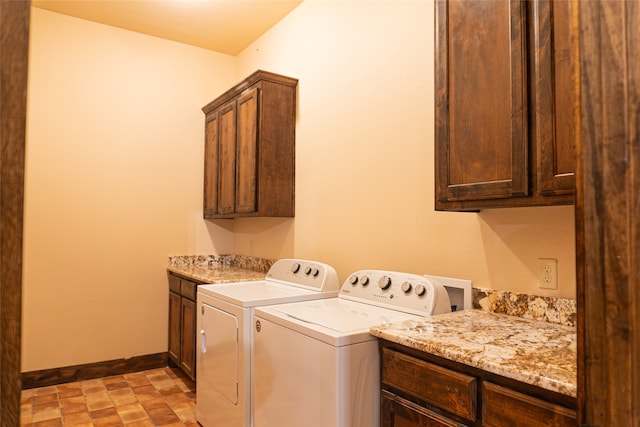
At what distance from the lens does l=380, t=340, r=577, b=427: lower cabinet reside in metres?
1.08

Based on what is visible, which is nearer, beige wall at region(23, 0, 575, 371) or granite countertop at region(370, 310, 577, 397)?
granite countertop at region(370, 310, 577, 397)

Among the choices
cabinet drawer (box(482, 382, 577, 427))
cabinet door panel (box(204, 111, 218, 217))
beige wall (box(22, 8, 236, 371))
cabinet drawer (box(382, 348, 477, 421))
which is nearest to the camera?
cabinet drawer (box(482, 382, 577, 427))

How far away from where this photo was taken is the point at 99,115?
361cm

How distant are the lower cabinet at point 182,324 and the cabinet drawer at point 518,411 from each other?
2.41 meters

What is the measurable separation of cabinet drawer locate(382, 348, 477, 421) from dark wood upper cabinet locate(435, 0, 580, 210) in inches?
23.7

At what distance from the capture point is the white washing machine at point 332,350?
1.54 metres

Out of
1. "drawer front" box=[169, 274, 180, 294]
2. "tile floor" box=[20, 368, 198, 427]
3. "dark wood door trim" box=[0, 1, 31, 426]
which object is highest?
"dark wood door trim" box=[0, 1, 31, 426]

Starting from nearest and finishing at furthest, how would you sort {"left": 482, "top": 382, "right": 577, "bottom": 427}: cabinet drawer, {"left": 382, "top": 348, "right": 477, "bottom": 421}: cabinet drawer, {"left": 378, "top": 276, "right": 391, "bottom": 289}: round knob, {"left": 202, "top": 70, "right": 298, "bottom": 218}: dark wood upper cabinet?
{"left": 482, "top": 382, "right": 577, "bottom": 427}: cabinet drawer, {"left": 382, "top": 348, "right": 477, "bottom": 421}: cabinet drawer, {"left": 378, "top": 276, "right": 391, "bottom": 289}: round knob, {"left": 202, "top": 70, "right": 298, "bottom": 218}: dark wood upper cabinet

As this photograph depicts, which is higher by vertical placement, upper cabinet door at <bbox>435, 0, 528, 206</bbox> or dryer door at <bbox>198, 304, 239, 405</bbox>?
upper cabinet door at <bbox>435, 0, 528, 206</bbox>

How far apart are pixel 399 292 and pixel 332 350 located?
1.87 feet

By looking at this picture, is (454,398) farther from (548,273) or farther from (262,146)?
(262,146)

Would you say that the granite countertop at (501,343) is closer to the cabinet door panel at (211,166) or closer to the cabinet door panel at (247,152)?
the cabinet door panel at (247,152)

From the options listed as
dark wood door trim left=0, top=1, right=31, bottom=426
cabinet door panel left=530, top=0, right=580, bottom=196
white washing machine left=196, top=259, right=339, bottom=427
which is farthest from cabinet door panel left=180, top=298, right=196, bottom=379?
dark wood door trim left=0, top=1, right=31, bottom=426

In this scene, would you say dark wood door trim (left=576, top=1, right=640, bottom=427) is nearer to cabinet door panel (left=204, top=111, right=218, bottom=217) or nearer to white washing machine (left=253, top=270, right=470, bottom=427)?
white washing machine (left=253, top=270, right=470, bottom=427)
